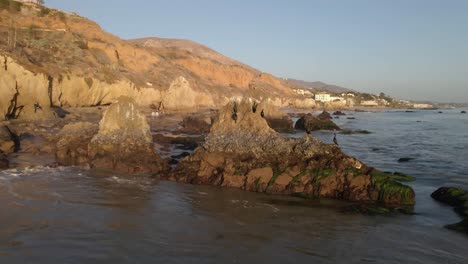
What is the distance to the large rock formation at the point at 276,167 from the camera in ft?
41.2

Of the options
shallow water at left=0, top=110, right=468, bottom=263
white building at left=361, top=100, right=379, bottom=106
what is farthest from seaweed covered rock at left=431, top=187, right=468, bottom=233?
white building at left=361, top=100, right=379, bottom=106

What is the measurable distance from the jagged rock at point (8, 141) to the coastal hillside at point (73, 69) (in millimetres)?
10662

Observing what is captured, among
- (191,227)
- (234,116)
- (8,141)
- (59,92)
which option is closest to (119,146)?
(234,116)

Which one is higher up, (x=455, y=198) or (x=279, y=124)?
(x=279, y=124)

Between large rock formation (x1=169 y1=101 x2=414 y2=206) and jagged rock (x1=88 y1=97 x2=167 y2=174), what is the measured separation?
1808mm

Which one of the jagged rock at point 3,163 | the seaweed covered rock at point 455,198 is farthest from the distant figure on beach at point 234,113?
the jagged rock at point 3,163

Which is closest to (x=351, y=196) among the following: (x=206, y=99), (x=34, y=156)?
(x=34, y=156)

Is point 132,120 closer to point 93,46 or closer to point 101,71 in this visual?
point 101,71

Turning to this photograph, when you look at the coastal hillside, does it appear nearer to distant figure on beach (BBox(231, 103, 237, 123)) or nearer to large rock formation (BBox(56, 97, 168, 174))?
large rock formation (BBox(56, 97, 168, 174))

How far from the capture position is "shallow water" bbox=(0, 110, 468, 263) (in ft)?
24.6

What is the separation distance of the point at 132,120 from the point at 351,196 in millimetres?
9552

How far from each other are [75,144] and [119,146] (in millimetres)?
2405

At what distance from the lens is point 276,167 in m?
13.7

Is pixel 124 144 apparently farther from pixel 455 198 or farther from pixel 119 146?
pixel 455 198
